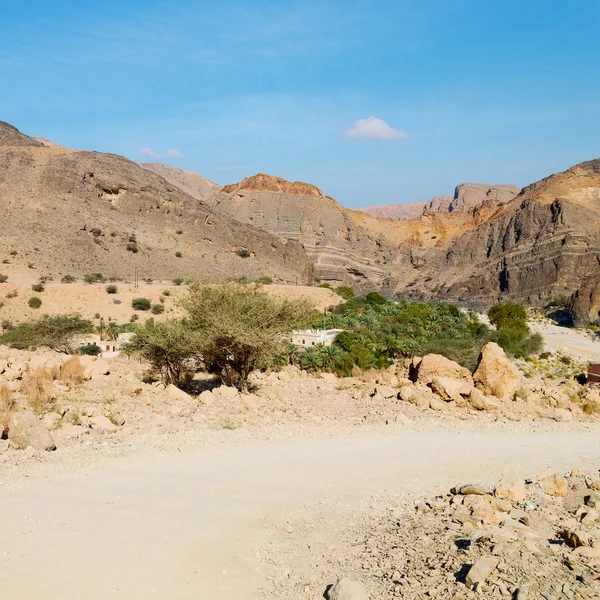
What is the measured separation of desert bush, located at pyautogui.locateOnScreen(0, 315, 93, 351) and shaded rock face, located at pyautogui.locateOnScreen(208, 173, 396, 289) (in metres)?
69.8

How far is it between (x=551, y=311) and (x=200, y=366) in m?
61.5

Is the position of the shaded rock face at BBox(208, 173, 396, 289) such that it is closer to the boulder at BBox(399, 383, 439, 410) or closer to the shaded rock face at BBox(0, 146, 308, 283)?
the shaded rock face at BBox(0, 146, 308, 283)

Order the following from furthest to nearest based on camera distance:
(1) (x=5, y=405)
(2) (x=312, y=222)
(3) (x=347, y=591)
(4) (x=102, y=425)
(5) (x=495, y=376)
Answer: (2) (x=312, y=222)
(5) (x=495, y=376)
(1) (x=5, y=405)
(4) (x=102, y=425)
(3) (x=347, y=591)

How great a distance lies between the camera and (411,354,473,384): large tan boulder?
765 inches

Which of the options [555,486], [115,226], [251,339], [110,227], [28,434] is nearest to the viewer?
[555,486]

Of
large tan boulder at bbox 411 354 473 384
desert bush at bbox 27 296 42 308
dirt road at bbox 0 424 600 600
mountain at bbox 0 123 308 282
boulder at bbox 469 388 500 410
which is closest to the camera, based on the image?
dirt road at bbox 0 424 600 600

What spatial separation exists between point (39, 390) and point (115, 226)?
55.9m

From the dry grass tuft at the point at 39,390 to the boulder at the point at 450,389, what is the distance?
31.6ft

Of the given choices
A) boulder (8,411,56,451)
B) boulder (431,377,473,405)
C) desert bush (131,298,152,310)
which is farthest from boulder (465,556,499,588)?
desert bush (131,298,152,310)

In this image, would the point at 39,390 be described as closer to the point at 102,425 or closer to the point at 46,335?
the point at 102,425

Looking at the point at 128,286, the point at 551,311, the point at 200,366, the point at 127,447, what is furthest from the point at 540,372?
the point at 551,311

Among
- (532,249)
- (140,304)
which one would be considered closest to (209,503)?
(140,304)

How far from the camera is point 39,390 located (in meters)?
15.0

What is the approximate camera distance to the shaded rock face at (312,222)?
103188 millimetres
